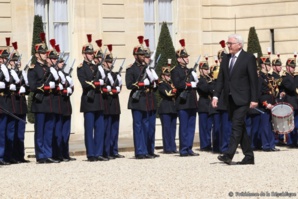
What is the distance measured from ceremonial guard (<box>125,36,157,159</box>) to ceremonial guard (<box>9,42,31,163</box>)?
69.0 inches

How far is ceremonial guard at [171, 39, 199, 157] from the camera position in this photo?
20.0 m

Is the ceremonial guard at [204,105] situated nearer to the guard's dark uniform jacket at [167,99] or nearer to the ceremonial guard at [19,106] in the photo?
the guard's dark uniform jacket at [167,99]

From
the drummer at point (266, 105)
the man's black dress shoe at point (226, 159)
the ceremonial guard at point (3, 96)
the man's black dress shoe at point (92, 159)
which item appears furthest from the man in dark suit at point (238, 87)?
the drummer at point (266, 105)

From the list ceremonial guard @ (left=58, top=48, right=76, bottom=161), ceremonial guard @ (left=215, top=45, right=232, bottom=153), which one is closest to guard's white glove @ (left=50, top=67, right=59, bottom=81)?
ceremonial guard @ (left=58, top=48, right=76, bottom=161)

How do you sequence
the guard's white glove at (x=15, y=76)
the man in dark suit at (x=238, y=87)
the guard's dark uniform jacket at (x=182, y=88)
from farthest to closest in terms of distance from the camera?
1. the guard's dark uniform jacket at (x=182, y=88)
2. the guard's white glove at (x=15, y=76)
3. the man in dark suit at (x=238, y=87)

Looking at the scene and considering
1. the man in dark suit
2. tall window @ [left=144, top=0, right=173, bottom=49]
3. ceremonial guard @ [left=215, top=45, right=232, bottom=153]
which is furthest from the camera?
tall window @ [left=144, top=0, right=173, bottom=49]

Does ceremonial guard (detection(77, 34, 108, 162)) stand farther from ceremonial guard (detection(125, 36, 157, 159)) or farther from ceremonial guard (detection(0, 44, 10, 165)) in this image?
ceremonial guard (detection(0, 44, 10, 165))

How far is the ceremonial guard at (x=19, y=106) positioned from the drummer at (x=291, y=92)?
545 cm

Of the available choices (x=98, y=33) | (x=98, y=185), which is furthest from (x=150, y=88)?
(x=98, y=33)

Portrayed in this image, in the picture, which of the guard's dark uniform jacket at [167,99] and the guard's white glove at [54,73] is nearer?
the guard's white glove at [54,73]

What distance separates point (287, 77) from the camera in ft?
72.6

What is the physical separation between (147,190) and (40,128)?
5593mm

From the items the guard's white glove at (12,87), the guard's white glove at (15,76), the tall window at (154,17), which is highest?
the tall window at (154,17)

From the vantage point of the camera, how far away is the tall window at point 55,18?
89.2 ft
